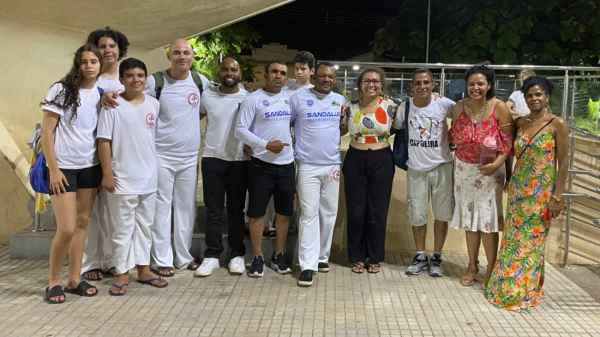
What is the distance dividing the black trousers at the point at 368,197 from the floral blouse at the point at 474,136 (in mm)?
567

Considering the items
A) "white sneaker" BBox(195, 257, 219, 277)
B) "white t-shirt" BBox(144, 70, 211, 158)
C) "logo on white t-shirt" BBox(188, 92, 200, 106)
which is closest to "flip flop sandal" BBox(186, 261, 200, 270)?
"white sneaker" BBox(195, 257, 219, 277)

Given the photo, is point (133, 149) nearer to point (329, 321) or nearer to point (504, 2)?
point (329, 321)

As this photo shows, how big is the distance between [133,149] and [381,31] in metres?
10.00

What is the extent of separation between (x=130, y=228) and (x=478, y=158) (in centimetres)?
260

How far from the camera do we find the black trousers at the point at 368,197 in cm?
438

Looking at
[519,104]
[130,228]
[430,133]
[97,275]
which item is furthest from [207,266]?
[519,104]

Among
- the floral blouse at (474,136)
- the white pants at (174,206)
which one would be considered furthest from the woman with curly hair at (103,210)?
the floral blouse at (474,136)

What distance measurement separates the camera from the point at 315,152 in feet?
14.0

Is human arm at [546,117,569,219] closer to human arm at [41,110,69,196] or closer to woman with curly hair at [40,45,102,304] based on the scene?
woman with curly hair at [40,45,102,304]

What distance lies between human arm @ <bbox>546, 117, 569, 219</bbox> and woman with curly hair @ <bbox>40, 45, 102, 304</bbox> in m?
3.12

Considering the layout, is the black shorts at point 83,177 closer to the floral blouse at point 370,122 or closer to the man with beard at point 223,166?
the man with beard at point 223,166

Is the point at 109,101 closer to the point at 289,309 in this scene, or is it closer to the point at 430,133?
the point at 289,309

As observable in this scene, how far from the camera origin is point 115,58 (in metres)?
4.14

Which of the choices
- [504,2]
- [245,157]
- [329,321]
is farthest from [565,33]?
[329,321]
